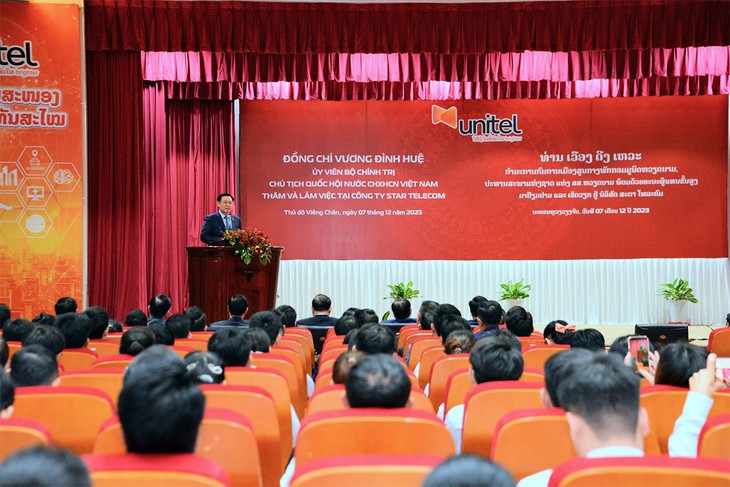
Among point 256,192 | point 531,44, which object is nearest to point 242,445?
point 531,44

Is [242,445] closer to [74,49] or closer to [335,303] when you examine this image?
[74,49]

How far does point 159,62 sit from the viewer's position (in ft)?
29.9

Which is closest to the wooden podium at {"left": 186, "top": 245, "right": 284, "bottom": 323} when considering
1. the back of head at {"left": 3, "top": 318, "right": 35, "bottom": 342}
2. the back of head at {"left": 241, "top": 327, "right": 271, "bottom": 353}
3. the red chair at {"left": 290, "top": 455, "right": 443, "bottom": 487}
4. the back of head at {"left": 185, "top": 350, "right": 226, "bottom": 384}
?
the back of head at {"left": 3, "top": 318, "right": 35, "bottom": 342}

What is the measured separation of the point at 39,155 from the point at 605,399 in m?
7.43

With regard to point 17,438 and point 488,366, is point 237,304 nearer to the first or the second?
point 488,366

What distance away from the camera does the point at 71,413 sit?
223 centimetres

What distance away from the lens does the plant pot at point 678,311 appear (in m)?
10.3

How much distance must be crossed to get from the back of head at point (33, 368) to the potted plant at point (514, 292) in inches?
319

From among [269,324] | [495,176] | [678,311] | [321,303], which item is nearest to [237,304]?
[321,303]

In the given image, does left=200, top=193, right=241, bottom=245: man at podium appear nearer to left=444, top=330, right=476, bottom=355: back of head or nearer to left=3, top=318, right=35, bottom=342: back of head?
left=3, top=318, right=35, bottom=342: back of head

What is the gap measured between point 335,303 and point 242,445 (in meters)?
8.84

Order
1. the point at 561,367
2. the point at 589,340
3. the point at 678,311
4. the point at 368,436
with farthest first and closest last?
the point at 678,311 < the point at 589,340 < the point at 561,367 < the point at 368,436

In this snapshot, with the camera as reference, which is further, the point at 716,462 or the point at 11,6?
the point at 11,6

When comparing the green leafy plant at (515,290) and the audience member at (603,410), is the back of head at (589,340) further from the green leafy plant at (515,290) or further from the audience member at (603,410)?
the green leafy plant at (515,290)
